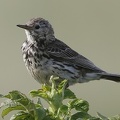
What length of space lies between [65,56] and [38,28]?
0.49m

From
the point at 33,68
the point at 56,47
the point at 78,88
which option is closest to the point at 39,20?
the point at 56,47

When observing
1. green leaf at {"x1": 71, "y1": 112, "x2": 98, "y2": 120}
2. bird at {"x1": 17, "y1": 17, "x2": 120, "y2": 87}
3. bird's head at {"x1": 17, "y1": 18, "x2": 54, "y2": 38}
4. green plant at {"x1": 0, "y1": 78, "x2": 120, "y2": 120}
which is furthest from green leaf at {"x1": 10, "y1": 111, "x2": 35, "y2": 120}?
bird's head at {"x1": 17, "y1": 18, "x2": 54, "y2": 38}

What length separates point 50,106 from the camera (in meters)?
2.11

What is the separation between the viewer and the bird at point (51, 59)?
260 inches

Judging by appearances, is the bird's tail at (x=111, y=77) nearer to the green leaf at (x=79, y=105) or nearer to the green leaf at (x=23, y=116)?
the green leaf at (x=79, y=105)

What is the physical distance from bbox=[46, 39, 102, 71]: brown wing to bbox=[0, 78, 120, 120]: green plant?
15.9 ft

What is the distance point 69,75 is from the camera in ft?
22.3

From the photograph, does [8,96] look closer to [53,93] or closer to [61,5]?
[53,93]

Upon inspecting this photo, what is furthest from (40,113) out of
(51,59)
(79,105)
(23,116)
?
(51,59)

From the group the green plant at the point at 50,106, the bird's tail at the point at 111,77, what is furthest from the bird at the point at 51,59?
the green plant at the point at 50,106

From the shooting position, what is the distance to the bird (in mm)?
6595

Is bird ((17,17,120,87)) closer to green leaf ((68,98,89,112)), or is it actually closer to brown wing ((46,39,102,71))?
brown wing ((46,39,102,71))

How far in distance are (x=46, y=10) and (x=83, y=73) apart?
487 inches

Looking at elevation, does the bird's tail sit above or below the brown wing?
below
